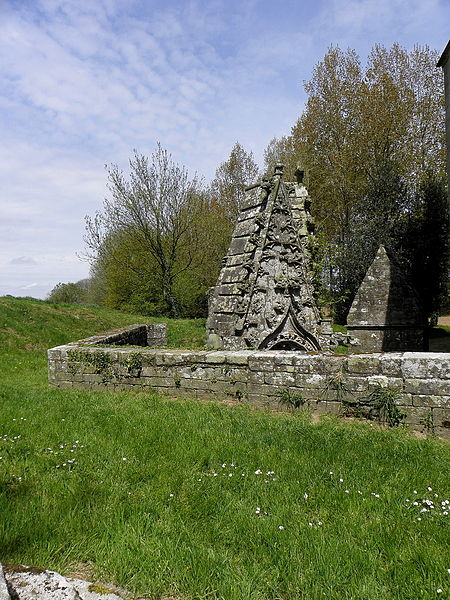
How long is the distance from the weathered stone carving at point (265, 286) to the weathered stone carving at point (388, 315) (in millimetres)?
3281

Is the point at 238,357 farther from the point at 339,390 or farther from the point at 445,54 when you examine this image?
the point at 445,54

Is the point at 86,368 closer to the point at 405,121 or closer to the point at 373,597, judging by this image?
the point at 373,597

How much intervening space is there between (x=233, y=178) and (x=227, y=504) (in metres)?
29.2

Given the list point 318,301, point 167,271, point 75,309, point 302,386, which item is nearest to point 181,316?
point 167,271

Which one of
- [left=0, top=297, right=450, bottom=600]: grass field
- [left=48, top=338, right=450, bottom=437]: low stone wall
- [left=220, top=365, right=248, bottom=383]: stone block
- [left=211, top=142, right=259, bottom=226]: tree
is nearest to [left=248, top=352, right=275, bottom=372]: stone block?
[left=48, top=338, right=450, bottom=437]: low stone wall

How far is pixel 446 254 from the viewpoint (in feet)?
63.6

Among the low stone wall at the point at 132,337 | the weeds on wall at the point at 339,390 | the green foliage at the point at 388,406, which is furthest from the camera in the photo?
the low stone wall at the point at 132,337

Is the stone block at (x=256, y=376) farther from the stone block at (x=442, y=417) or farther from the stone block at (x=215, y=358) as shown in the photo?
the stone block at (x=442, y=417)

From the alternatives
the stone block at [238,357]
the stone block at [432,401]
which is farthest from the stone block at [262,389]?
the stone block at [432,401]

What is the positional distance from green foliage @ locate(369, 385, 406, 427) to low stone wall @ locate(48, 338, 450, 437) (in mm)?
51

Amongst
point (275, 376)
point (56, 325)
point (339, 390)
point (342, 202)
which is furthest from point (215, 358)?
point (342, 202)

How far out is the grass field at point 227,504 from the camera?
7.71 feet

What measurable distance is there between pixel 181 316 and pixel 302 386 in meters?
20.2

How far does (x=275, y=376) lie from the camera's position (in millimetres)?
5766
